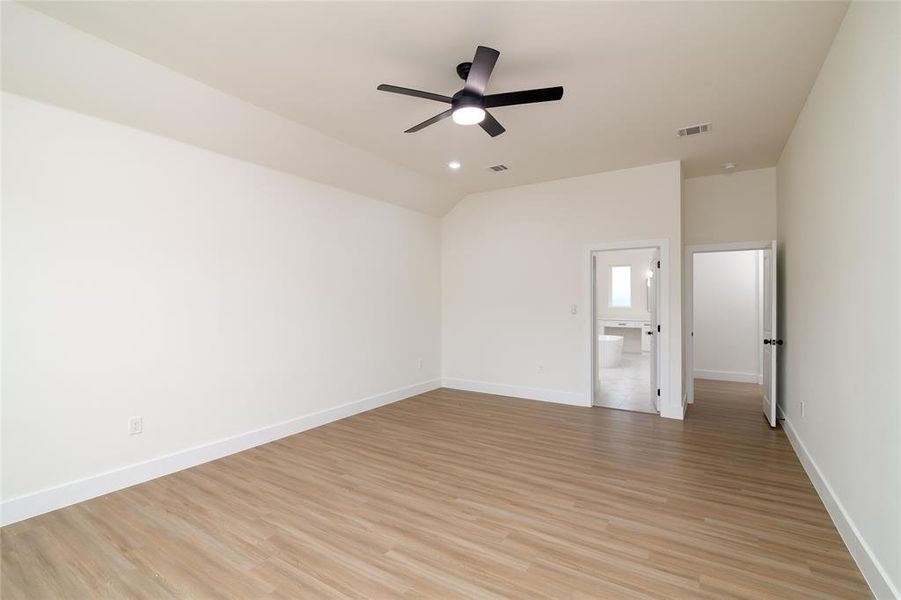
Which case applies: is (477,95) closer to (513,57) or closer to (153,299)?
(513,57)

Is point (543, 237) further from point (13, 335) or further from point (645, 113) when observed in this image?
point (13, 335)

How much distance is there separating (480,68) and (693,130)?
2.69 meters

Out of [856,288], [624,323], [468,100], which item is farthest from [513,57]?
[624,323]

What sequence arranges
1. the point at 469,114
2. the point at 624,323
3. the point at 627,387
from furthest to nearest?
the point at 624,323 → the point at 627,387 → the point at 469,114

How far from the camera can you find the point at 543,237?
228 inches

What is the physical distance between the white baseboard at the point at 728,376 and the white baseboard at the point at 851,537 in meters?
3.97

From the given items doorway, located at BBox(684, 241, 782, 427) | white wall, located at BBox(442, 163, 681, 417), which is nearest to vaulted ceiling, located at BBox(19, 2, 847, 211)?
white wall, located at BBox(442, 163, 681, 417)

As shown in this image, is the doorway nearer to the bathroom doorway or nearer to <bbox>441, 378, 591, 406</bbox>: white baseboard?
the bathroom doorway

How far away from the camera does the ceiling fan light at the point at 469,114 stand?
2.59m

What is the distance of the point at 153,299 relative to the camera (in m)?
3.28

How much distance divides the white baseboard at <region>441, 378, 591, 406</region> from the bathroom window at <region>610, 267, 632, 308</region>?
Result: 543cm

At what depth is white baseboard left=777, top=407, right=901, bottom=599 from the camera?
184 cm

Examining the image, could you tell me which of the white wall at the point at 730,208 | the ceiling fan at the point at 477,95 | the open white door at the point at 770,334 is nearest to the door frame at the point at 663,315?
the white wall at the point at 730,208

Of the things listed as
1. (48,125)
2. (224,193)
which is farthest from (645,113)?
(48,125)
